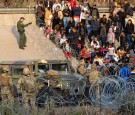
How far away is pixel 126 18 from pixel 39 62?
9.64m

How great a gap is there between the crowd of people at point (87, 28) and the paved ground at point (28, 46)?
35cm

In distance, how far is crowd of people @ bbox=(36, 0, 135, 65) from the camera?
3064cm

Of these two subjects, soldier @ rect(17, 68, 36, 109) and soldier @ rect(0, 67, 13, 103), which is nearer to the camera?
soldier @ rect(17, 68, 36, 109)

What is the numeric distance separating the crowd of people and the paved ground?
348 millimetres

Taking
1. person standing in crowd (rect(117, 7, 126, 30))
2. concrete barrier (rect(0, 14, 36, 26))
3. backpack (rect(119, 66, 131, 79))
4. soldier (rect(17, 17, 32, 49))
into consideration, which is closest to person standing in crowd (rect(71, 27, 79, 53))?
soldier (rect(17, 17, 32, 49))

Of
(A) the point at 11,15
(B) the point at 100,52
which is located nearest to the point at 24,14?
(A) the point at 11,15

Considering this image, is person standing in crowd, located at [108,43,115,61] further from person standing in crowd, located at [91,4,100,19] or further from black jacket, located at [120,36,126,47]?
person standing in crowd, located at [91,4,100,19]

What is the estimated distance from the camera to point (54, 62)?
78.7ft

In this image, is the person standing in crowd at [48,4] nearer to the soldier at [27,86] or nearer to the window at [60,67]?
the window at [60,67]

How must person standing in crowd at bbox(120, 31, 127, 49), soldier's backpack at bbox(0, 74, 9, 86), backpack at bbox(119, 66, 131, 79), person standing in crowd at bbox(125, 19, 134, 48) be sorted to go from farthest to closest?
person standing in crowd at bbox(125, 19, 134, 48), person standing in crowd at bbox(120, 31, 127, 49), backpack at bbox(119, 66, 131, 79), soldier's backpack at bbox(0, 74, 9, 86)

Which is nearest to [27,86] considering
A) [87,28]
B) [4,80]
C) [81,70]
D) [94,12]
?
[4,80]

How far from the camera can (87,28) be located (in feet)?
106

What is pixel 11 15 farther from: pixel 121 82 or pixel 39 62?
pixel 121 82

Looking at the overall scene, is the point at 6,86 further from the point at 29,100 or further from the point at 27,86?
the point at 29,100
